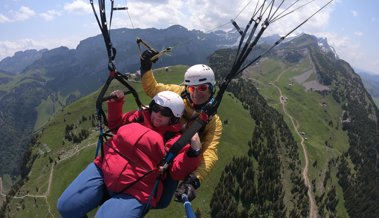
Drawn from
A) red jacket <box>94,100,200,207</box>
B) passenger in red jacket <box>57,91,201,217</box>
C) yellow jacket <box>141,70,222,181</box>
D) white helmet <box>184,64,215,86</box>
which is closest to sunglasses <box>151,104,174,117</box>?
passenger in red jacket <box>57,91,201,217</box>

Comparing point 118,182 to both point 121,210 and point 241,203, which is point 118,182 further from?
point 241,203

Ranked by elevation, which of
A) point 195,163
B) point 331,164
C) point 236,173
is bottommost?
point 331,164

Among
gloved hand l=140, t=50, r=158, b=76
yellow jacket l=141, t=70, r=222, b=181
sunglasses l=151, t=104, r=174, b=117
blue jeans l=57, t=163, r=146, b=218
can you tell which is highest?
gloved hand l=140, t=50, r=158, b=76

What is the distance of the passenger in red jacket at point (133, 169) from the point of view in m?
8.84

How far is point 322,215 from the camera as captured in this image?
415 feet

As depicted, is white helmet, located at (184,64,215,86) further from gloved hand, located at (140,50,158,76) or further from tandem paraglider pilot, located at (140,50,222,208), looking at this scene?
gloved hand, located at (140,50,158,76)

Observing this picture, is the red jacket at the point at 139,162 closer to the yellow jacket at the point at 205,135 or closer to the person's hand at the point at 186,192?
the person's hand at the point at 186,192

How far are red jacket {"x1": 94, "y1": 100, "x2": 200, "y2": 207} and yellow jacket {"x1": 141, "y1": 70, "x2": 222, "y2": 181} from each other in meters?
0.66

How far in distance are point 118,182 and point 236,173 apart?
92258mm

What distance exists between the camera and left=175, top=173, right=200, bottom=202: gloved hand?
341 inches

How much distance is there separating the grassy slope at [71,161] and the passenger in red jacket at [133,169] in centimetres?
6095

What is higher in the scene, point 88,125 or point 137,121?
point 137,121

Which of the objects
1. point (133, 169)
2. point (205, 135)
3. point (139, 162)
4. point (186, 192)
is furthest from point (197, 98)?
point (186, 192)

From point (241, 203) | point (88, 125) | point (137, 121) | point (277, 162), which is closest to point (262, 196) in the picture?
point (241, 203)
